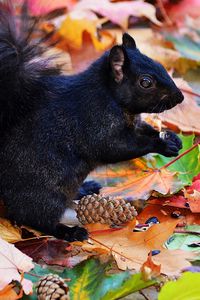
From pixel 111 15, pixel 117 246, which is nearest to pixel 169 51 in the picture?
pixel 111 15

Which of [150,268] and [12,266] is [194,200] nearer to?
[150,268]

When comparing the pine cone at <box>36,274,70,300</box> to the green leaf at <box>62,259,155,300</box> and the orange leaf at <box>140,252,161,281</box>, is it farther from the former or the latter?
the orange leaf at <box>140,252,161,281</box>

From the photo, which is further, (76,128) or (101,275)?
(76,128)

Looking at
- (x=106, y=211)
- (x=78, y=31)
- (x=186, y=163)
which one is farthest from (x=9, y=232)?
(x=78, y=31)

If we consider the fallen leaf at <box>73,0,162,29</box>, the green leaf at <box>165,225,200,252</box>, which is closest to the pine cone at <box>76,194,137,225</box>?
the green leaf at <box>165,225,200,252</box>

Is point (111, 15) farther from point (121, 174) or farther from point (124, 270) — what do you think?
point (124, 270)

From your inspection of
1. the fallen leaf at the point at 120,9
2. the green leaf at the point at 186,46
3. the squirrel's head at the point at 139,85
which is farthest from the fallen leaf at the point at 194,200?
the fallen leaf at the point at 120,9
